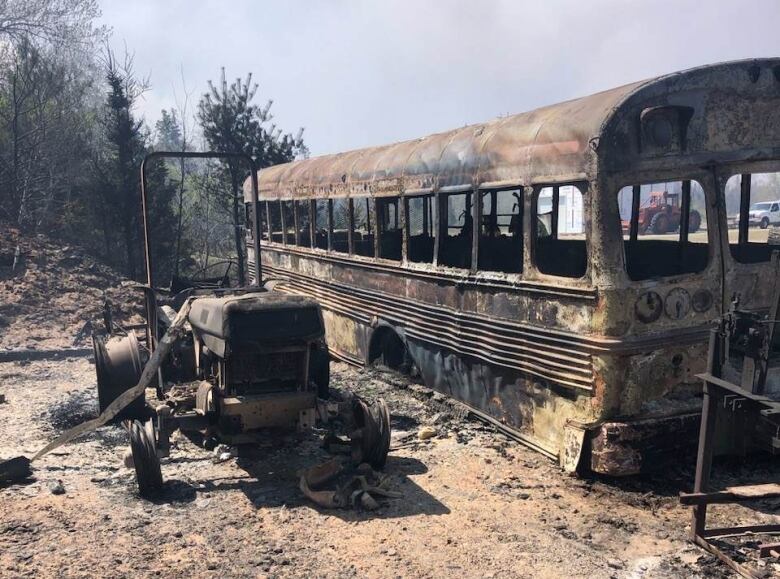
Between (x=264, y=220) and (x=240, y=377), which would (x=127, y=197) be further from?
(x=240, y=377)

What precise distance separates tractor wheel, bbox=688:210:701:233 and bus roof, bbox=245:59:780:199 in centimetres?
72

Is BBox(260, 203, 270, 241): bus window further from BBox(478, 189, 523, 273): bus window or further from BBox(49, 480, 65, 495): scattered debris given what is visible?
BBox(49, 480, 65, 495): scattered debris

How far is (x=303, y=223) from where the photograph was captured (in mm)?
11250

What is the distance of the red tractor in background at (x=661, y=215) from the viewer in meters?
6.09

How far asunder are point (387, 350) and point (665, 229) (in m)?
3.79

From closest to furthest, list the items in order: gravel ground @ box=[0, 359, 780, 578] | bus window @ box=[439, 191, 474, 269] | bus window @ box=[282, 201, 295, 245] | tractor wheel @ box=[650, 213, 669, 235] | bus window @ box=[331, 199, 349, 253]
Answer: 1. gravel ground @ box=[0, 359, 780, 578]
2. tractor wheel @ box=[650, 213, 669, 235]
3. bus window @ box=[439, 191, 474, 269]
4. bus window @ box=[331, 199, 349, 253]
5. bus window @ box=[282, 201, 295, 245]

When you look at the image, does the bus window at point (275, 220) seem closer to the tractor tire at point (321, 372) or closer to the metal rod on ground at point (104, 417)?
the tractor tire at point (321, 372)

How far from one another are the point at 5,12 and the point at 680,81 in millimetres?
23616

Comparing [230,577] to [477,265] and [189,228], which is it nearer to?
[477,265]

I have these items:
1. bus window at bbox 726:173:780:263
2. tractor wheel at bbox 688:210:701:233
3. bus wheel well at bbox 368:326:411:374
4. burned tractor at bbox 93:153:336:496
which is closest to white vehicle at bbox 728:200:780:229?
bus window at bbox 726:173:780:263

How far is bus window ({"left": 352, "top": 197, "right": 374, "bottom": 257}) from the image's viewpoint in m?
9.16

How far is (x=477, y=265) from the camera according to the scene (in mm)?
6625

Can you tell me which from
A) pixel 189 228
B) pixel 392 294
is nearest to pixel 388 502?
pixel 392 294

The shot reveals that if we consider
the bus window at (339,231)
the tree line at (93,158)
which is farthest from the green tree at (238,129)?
the bus window at (339,231)
